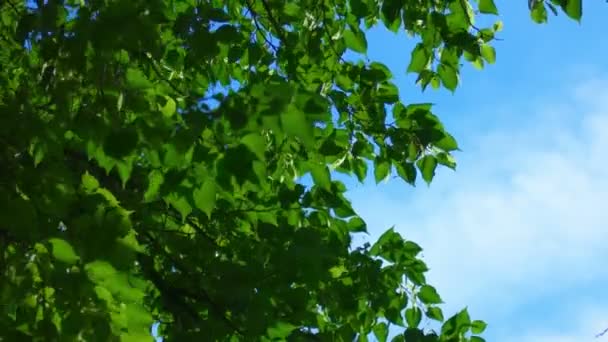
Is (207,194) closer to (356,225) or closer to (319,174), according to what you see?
(319,174)

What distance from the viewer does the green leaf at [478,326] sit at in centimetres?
544

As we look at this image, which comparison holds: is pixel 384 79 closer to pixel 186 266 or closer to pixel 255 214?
pixel 255 214

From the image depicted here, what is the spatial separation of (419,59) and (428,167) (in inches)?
26.3

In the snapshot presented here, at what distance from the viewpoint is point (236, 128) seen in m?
3.23

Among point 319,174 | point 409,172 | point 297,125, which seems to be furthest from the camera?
point 409,172

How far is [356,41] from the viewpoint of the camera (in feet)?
18.4

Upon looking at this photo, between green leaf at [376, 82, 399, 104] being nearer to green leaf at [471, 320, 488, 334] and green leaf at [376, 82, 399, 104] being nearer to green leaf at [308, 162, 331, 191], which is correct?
green leaf at [308, 162, 331, 191]

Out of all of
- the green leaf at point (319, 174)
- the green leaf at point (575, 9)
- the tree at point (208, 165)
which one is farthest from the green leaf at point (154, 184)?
the green leaf at point (575, 9)

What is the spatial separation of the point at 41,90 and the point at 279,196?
5.88ft

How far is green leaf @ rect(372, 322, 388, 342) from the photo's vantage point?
5734mm

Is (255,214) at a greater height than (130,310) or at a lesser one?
greater

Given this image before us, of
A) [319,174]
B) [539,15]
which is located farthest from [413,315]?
[539,15]

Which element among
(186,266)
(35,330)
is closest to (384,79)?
(186,266)

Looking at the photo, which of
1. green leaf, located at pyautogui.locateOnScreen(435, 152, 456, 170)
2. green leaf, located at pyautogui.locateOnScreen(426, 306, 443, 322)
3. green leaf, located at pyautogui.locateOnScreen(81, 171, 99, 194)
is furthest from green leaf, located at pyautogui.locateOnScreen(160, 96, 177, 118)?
green leaf, located at pyautogui.locateOnScreen(426, 306, 443, 322)
